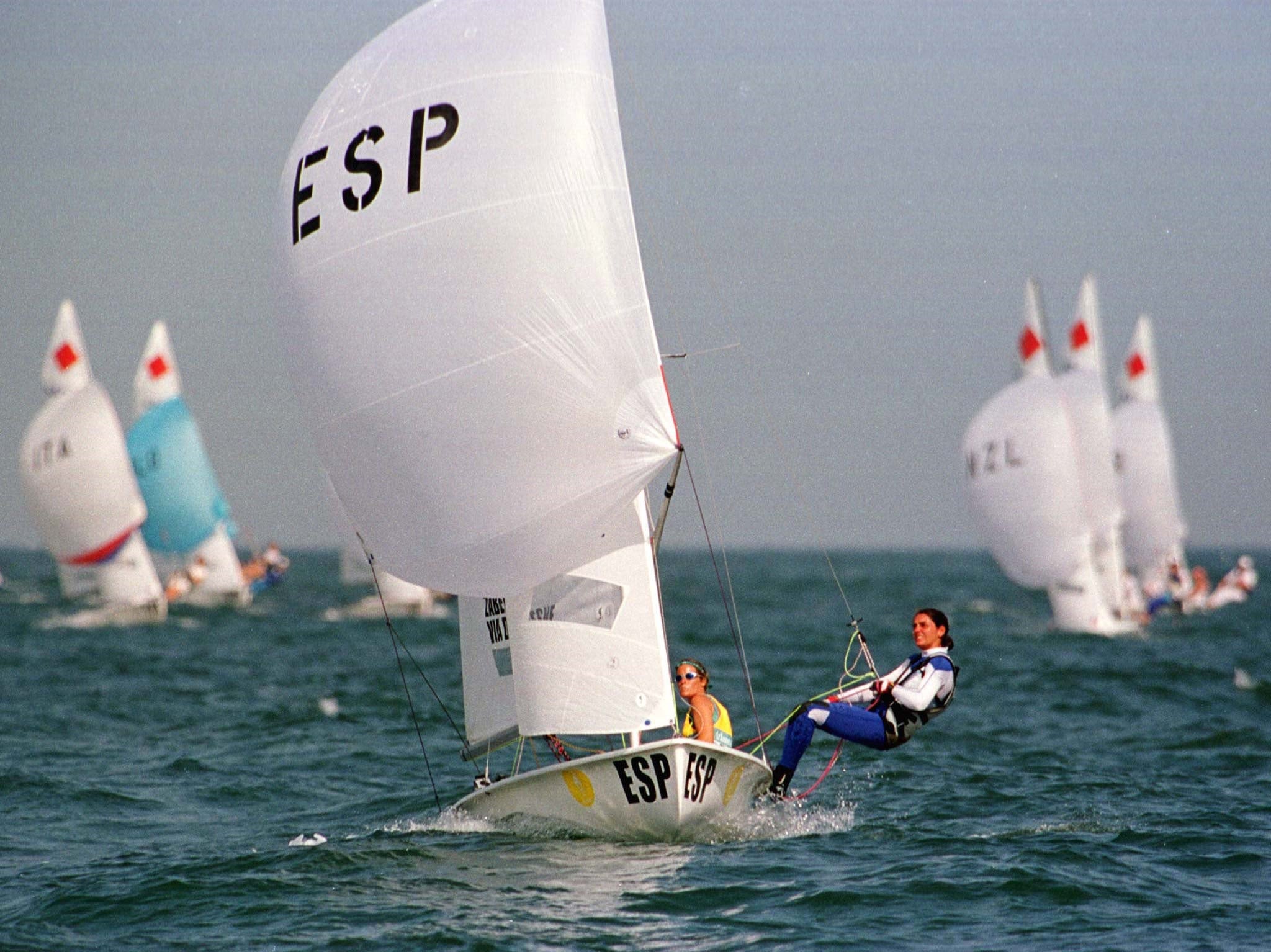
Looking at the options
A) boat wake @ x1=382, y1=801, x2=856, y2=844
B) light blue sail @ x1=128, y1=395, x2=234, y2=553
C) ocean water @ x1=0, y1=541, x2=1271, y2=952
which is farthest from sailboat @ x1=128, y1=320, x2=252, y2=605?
boat wake @ x1=382, y1=801, x2=856, y2=844

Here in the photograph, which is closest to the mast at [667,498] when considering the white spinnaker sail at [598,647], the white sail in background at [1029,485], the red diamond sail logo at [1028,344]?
the white spinnaker sail at [598,647]

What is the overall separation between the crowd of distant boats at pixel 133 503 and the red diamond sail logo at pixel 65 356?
0.06 feet

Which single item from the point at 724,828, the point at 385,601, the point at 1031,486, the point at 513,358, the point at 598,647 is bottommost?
the point at 385,601

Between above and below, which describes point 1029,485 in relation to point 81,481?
below

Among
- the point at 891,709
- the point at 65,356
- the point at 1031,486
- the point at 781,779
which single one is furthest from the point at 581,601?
the point at 65,356

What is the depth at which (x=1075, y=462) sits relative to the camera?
98.4 feet

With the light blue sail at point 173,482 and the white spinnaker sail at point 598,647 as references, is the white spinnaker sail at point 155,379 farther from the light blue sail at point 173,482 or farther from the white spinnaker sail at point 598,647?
the white spinnaker sail at point 598,647

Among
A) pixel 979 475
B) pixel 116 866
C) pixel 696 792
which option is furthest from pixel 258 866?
pixel 979 475

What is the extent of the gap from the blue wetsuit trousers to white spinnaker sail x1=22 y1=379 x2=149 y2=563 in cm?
2641

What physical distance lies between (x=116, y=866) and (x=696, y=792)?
347 centimetres

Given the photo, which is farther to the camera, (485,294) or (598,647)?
(598,647)

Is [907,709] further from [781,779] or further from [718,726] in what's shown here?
[718,726]

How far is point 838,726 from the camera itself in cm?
895

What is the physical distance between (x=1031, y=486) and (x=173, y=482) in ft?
65.3
